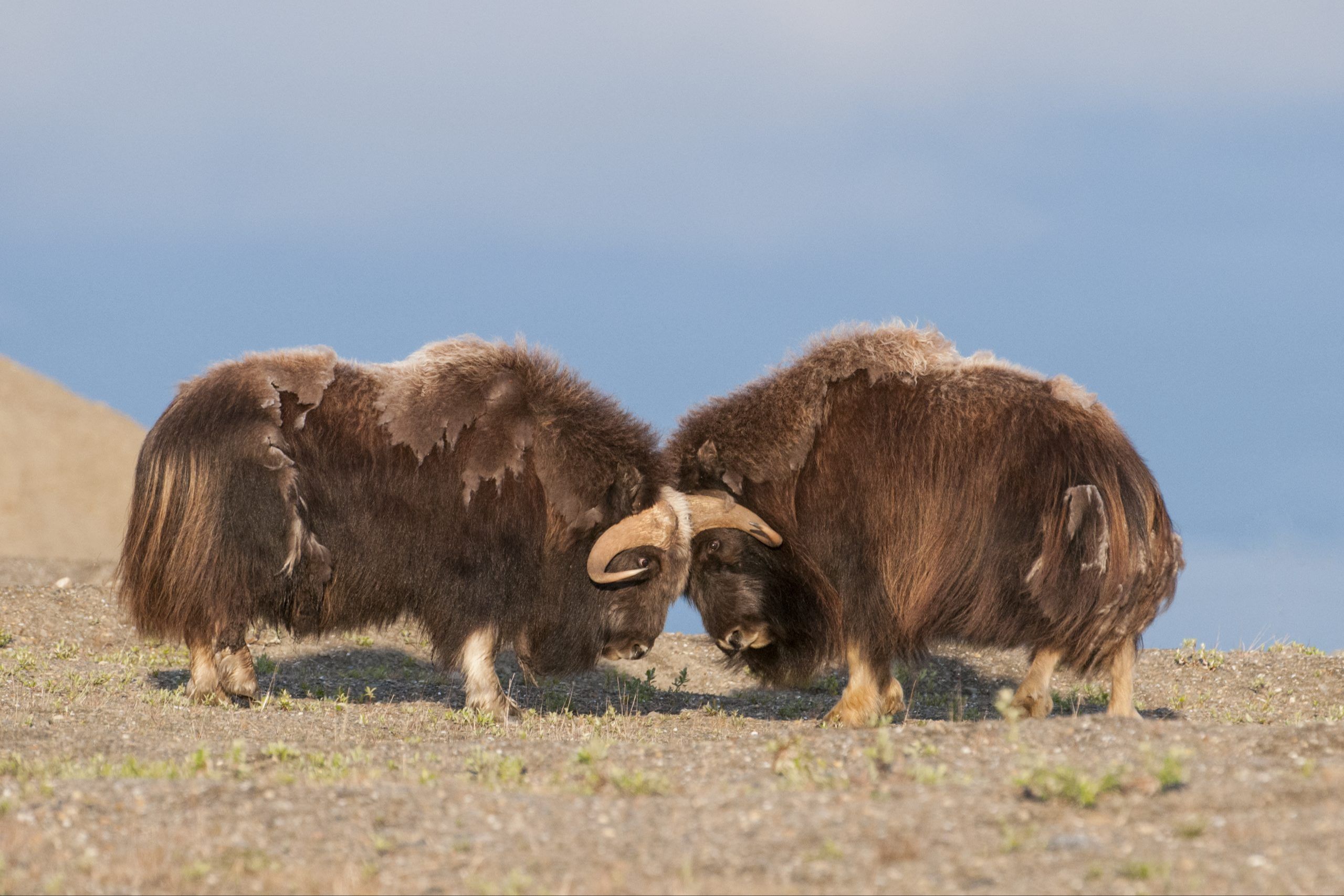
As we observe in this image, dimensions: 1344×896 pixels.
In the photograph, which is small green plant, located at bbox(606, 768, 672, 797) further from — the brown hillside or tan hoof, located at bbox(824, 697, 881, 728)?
the brown hillside

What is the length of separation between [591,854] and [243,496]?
15.2ft

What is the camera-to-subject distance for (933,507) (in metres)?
7.13

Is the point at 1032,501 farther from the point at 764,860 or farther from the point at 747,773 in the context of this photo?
the point at 764,860

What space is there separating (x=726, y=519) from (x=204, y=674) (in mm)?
3237

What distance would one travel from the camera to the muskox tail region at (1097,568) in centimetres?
681

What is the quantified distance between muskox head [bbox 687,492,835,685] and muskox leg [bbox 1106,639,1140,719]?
1.51m

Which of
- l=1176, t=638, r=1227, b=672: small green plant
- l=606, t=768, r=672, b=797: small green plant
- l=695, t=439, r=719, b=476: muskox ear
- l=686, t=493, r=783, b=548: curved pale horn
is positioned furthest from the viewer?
l=1176, t=638, r=1227, b=672: small green plant

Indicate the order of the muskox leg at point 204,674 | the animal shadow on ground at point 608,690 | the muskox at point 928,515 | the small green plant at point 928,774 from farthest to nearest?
1. the animal shadow on ground at point 608,690
2. the muskox leg at point 204,674
3. the muskox at point 928,515
4. the small green plant at point 928,774

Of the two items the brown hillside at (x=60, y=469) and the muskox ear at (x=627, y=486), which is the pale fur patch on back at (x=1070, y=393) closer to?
the muskox ear at (x=627, y=486)

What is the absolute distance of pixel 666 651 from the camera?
11.7 metres

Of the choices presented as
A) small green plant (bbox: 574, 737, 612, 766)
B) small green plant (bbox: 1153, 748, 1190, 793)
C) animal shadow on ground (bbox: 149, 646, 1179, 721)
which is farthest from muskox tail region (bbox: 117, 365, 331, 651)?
small green plant (bbox: 1153, 748, 1190, 793)

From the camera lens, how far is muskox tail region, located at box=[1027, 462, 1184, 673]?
681 centimetres

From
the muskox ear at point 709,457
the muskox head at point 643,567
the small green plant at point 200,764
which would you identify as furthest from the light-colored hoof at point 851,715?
the small green plant at point 200,764

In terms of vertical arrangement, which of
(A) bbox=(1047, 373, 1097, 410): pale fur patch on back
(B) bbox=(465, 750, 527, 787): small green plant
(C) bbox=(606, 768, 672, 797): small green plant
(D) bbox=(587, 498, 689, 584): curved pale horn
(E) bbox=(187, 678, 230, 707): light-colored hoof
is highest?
(A) bbox=(1047, 373, 1097, 410): pale fur patch on back
